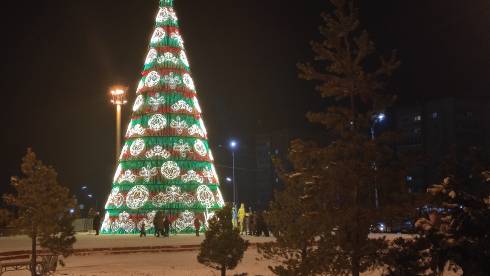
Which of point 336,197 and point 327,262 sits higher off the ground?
point 336,197

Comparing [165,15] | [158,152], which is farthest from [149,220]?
[165,15]

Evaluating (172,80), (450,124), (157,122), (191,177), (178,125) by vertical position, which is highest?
(450,124)

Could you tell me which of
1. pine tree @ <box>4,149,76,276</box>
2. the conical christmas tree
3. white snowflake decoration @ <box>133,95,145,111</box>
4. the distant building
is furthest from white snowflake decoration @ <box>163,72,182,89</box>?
the distant building

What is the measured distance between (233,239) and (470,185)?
22.4 ft

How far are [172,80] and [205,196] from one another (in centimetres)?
662

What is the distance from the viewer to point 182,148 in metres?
34.0

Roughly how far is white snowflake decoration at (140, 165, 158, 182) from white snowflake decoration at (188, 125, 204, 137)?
2.86 m

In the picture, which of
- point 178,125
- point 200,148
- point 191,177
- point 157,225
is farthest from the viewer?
point 200,148

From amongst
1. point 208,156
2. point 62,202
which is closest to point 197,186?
point 208,156

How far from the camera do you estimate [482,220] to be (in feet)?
22.3

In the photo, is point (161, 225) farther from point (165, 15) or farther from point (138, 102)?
point (165, 15)

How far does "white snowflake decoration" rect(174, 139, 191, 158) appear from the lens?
33.8 meters

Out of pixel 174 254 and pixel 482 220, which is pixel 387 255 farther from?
pixel 174 254

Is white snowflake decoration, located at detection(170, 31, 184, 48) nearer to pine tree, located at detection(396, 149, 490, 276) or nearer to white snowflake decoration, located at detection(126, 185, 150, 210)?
white snowflake decoration, located at detection(126, 185, 150, 210)
